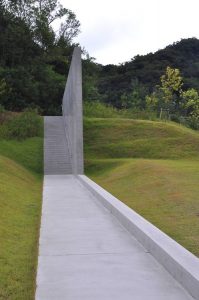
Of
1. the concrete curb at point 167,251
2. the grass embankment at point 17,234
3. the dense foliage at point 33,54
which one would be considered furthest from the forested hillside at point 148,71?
the concrete curb at point 167,251

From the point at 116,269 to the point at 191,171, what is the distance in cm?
1093

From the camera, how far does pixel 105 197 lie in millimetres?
10328

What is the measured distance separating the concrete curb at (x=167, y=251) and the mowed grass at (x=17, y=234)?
1.44 metres

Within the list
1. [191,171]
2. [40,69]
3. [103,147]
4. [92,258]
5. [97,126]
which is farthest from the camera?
[40,69]

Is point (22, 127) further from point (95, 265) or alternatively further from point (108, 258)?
point (95, 265)

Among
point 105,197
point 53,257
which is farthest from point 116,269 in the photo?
point 105,197

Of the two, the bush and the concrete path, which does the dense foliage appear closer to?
the bush

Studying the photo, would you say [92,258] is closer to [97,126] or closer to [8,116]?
[97,126]

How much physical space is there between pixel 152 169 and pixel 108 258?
10401mm

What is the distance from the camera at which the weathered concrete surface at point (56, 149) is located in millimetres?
21236

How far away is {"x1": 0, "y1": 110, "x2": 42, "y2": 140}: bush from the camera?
25641 mm

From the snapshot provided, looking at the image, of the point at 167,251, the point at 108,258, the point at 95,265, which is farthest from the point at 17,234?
the point at 167,251

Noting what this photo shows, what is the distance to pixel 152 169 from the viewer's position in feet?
51.9

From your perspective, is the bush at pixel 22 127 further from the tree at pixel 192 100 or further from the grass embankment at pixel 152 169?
the tree at pixel 192 100
